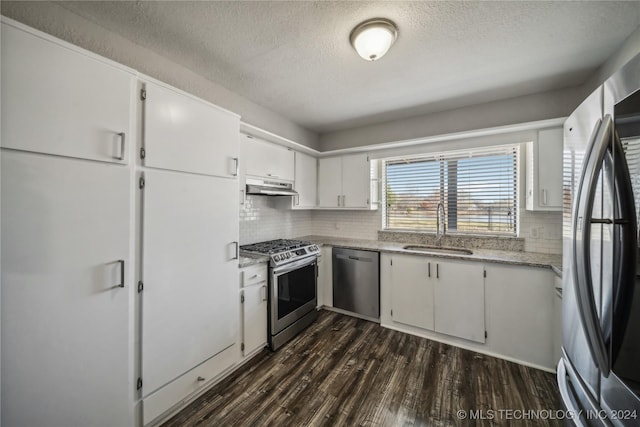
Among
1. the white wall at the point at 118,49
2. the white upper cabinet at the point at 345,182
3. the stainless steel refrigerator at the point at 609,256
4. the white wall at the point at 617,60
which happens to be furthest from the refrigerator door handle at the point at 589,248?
the white wall at the point at 118,49

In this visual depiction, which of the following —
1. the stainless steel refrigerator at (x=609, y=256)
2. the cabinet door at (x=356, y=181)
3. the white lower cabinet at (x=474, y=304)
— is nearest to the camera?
the stainless steel refrigerator at (x=609, y=256)

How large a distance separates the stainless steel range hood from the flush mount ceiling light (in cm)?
156

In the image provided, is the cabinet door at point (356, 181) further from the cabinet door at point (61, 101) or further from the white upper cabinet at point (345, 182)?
the cabinet door at point (61, 101)

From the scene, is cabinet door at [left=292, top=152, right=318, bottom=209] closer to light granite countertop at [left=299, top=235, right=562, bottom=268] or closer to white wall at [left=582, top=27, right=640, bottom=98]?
light granite countertop at [left=299, top=235, right=562, bottom=268]

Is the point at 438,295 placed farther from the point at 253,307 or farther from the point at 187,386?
the point at 187,386

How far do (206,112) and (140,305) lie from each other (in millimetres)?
1403

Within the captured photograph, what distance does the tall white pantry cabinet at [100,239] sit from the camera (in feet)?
3.48

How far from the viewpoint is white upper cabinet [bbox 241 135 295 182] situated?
255 centimetres

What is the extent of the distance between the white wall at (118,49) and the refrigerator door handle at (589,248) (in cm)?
272

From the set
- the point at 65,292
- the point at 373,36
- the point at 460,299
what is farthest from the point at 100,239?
the point at 460,299

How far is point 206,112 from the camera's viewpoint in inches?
72.4

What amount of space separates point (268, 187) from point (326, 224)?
1.54 m

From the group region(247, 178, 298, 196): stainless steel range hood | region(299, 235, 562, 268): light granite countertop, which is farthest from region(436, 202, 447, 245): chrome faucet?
region(247, 178, 298, 196): stainless steel range hood

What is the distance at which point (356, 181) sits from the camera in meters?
3.48
